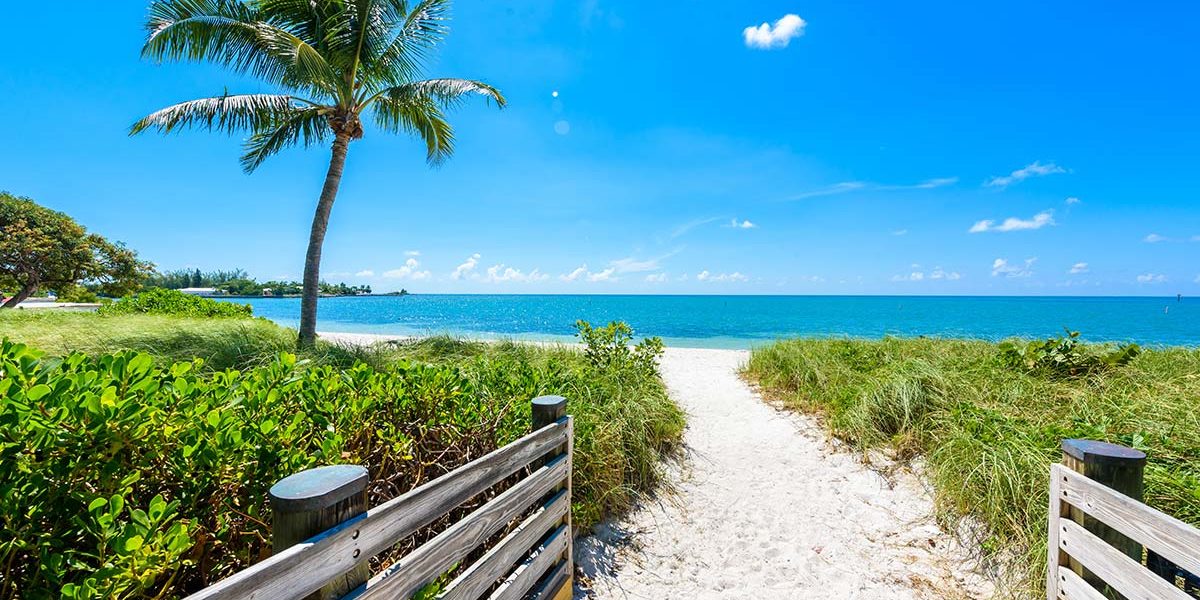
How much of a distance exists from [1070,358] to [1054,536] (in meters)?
5.14

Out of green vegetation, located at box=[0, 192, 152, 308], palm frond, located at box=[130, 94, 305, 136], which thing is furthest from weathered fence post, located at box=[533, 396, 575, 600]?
green vegetation, located at box=[0, 192, 152, 308]

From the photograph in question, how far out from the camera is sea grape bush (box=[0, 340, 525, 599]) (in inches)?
46.4

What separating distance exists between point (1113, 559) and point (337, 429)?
3.70 m

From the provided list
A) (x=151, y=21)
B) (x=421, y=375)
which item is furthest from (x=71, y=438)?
(x=151, y=21)

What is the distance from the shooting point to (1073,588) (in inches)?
92.1

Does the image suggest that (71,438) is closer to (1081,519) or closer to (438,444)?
(438,444)

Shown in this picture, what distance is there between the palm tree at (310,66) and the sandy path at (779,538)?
615cm

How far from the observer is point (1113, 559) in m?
2.06

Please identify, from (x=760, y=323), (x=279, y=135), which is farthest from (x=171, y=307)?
(x=760, y=323)

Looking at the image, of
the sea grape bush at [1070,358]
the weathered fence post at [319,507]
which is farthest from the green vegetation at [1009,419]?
the weathered fence post at [319,507]

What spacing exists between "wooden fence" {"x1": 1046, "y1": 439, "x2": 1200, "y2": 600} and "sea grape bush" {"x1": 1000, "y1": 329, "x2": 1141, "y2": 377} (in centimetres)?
450

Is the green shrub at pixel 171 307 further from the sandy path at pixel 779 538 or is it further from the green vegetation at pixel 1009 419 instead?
the green vegetation at pixel 1009 419

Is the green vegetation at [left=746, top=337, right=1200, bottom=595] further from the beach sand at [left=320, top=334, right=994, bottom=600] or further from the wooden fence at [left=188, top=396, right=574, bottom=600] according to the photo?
the wooden fence at [left=188, top=396, right=574, bottom=600]

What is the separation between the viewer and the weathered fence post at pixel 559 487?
269 centimetres
